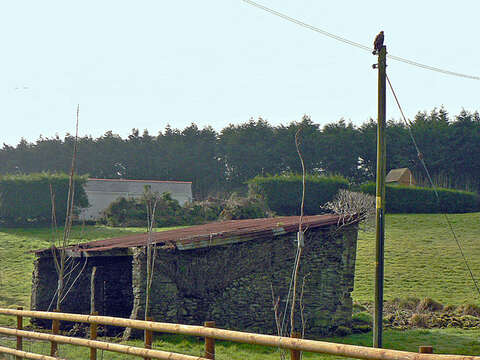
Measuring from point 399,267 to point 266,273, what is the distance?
51.3 ft

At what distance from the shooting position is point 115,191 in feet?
179

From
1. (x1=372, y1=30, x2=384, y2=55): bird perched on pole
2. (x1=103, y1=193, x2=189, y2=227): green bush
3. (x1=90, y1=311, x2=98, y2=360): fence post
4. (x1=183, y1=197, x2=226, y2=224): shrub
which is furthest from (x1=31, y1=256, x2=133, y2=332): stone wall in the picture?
(x1=183, y1=197, x2=226, y2=224): shrub

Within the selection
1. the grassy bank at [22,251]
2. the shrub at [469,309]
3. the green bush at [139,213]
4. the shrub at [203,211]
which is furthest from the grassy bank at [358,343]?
the shrub at [203,211]

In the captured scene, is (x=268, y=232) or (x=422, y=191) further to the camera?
(x=422, y=191)

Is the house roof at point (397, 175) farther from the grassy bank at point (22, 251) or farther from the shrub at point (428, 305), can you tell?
the shrub at point (428, 305)

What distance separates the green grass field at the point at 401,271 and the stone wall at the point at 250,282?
0.98 m

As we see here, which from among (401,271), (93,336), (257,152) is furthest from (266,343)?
(257,152)

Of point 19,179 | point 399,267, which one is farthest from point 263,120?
point 399,267

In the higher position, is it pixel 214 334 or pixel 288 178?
pixel 288 178

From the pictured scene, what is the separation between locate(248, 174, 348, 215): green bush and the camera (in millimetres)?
48438

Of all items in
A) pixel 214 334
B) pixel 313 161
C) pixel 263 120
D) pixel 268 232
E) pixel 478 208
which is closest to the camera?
pixel 214 334

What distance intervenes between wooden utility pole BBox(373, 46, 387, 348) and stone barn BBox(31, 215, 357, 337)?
13.0 ft

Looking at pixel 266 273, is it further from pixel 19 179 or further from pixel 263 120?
pixel 263 120

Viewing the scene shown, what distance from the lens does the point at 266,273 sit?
18.6 meters
